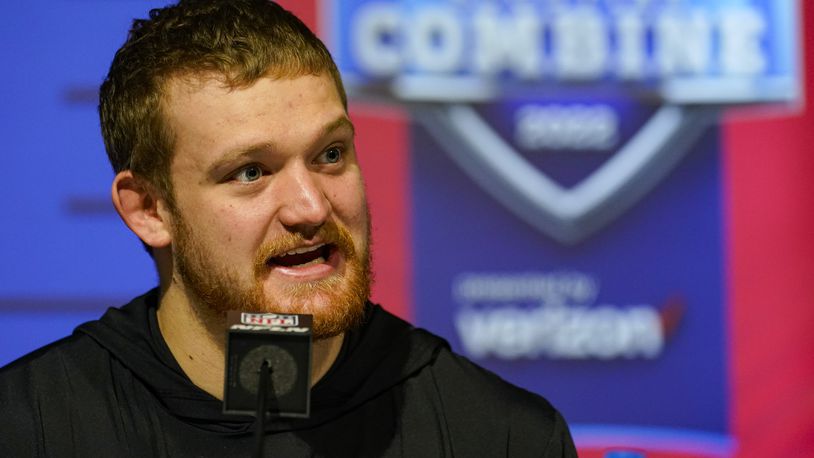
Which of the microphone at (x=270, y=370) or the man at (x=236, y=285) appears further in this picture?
the man at (x=236, y=285)

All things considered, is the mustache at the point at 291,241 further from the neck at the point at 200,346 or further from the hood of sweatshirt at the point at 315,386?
the hood of sweatshirt at the point at 315,386

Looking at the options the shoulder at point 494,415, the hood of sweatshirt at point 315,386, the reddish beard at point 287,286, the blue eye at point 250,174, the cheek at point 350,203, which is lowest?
the shoulder at point 494,415

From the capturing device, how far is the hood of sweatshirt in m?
1.96

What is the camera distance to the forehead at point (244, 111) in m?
1.83

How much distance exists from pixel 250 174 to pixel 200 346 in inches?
14.0

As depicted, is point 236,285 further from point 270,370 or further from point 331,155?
point 270,370

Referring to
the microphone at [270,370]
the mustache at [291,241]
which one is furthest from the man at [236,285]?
the microphone at [270,370]

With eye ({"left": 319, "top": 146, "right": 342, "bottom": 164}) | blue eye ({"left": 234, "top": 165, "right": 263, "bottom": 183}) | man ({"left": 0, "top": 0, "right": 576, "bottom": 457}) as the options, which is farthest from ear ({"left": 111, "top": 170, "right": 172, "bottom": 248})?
eye ({"left": 319, "top": 146, "right": 342, "bottom": 164})

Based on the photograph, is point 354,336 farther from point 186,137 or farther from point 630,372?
point 630,372

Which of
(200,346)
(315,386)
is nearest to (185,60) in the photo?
(200,346)

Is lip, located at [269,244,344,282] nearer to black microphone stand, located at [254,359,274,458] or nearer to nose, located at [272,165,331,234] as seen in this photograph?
nose, located at [272,165,331,234]

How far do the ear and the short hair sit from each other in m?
0.02

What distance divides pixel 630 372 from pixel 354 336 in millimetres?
1224

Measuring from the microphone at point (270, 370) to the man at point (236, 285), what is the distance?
397 millimetres
